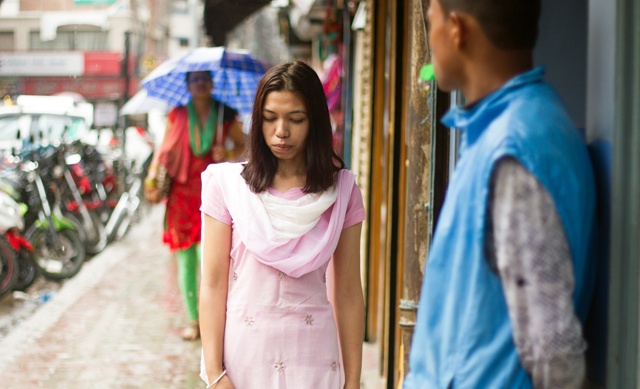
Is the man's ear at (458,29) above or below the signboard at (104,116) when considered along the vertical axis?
below

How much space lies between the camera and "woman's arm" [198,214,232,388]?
288 centimetres

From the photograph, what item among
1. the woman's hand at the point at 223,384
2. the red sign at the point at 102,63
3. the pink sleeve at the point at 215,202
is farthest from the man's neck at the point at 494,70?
the red sign at the point at 102,63

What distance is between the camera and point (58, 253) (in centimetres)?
1060

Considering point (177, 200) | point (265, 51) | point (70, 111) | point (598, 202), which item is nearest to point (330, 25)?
point (70, 111)

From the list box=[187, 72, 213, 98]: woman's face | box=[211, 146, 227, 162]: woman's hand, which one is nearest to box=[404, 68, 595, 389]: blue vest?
box=[211, 146, 227, 162]: woman's hand

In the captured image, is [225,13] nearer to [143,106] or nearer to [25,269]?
[143,106]

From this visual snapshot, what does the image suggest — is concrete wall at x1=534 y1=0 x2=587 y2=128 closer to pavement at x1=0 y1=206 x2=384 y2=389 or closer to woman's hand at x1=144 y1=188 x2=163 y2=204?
pavement at x1=0 y1=206 x2=384 y2=389

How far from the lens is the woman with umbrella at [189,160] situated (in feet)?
23.4

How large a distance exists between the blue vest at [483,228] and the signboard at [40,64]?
1994 cm

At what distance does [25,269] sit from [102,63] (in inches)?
1088

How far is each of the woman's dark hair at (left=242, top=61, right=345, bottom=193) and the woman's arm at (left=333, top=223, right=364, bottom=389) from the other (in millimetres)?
203

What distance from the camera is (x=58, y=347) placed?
24.9 ft

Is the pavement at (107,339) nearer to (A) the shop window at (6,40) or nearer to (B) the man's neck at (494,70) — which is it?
(B) the man's neck at (494,70)

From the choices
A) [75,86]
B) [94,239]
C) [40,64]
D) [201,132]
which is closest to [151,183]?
A: [201,132]
